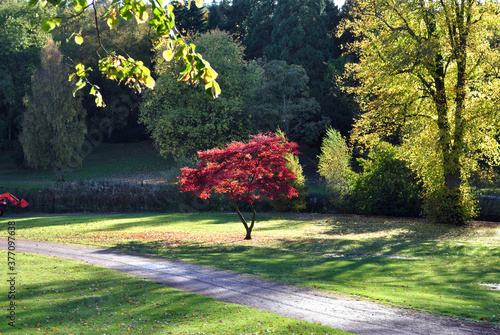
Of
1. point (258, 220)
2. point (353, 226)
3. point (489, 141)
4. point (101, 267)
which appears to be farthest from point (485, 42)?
point (101, 267)

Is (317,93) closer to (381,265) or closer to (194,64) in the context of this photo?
(381,265)

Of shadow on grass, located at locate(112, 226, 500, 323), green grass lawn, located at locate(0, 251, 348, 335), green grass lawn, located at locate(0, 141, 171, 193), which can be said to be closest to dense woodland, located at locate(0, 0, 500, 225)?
green grass lawn, located at locate(0, 141, 171, 193)

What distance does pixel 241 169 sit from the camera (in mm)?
18656

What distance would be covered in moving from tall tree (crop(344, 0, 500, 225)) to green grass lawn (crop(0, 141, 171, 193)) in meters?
29.7

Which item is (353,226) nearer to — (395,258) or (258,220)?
(258,220)

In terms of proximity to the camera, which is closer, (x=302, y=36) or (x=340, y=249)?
(x=340, y=249)

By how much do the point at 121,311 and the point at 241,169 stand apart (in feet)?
34.4

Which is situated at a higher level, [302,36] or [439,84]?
[302,36]

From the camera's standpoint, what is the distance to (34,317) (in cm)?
812

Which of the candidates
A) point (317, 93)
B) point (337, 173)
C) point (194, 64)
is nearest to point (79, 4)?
point (194, 64)

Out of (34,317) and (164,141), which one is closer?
(34,317)

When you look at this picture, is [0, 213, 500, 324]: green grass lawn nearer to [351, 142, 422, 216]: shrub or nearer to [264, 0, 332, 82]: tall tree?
[351, 142, 422, 216]: shrub

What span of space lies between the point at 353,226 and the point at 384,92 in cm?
767

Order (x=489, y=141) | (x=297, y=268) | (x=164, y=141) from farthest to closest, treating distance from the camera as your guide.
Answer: (x=164, y=141)
(x=489, y=141)
(x=297, y=268)
